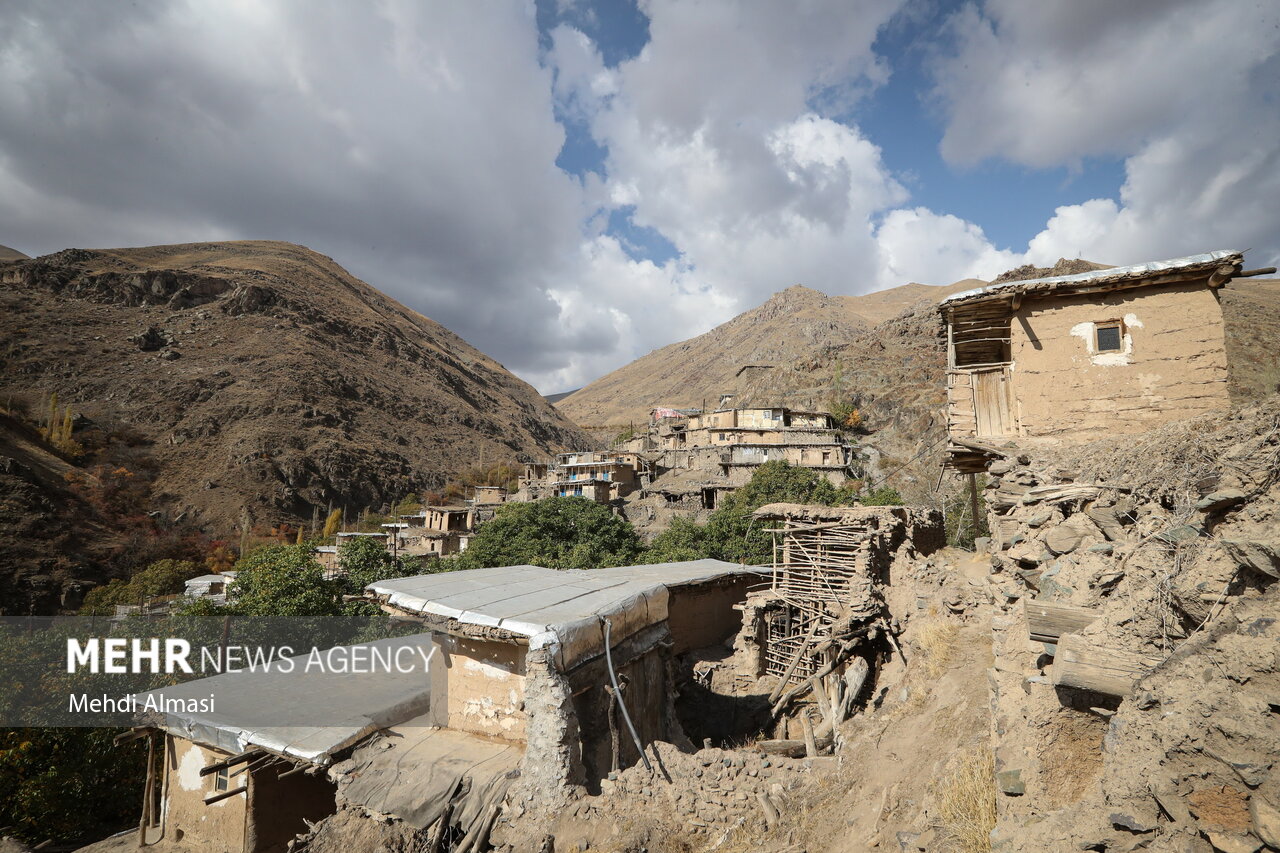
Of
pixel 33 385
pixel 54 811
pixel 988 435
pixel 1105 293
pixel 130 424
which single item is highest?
pixel 33 385

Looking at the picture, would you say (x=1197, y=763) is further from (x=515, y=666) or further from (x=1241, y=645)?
(x=515, y=666)

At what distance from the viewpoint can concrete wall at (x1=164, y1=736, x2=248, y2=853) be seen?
9570mm

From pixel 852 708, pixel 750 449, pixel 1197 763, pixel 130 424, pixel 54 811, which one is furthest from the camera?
pixel 130 424

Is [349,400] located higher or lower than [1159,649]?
higher

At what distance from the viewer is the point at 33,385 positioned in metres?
65.2

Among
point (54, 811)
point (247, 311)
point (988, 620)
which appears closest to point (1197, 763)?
point (988, 620)

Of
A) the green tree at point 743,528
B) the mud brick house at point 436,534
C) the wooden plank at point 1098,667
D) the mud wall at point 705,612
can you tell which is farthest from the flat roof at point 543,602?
the mud brick house at point 436,534

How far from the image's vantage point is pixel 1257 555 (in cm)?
345

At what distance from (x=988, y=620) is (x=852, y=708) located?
4.17m

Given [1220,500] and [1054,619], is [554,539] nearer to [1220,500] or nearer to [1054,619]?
[1054,619]

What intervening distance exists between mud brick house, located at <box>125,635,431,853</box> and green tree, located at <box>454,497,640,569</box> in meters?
15.0

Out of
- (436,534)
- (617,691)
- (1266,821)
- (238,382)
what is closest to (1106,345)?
(1266,821)

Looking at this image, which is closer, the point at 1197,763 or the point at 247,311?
the point at 1197,763

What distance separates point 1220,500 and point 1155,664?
5.48 ft
